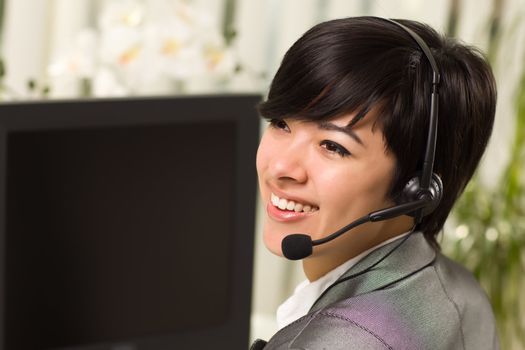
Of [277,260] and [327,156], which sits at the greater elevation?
[327,156]

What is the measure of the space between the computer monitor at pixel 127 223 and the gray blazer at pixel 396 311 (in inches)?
23.3

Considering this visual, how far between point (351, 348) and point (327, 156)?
231 mm

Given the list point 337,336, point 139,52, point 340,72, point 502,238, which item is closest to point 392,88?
point 340,72

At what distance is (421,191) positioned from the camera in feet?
3.62

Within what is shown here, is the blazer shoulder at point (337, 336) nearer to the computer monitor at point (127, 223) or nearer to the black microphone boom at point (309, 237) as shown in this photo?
the black microphone boom at point (309, 237)

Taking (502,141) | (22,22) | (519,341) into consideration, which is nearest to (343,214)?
(22,22)

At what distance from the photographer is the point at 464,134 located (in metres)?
1.15

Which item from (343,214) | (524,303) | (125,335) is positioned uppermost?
(343,214)

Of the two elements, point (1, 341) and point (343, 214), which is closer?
point (343, 214)

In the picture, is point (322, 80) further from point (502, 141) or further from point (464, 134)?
point (502, 141)

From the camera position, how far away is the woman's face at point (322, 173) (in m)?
1.08

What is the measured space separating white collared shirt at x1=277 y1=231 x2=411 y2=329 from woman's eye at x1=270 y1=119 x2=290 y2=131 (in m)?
0.19

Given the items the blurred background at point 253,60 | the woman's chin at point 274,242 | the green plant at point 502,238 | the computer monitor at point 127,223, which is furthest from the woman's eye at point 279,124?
the green plant at point 502,238

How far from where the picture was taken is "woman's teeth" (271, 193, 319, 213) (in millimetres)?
1132
